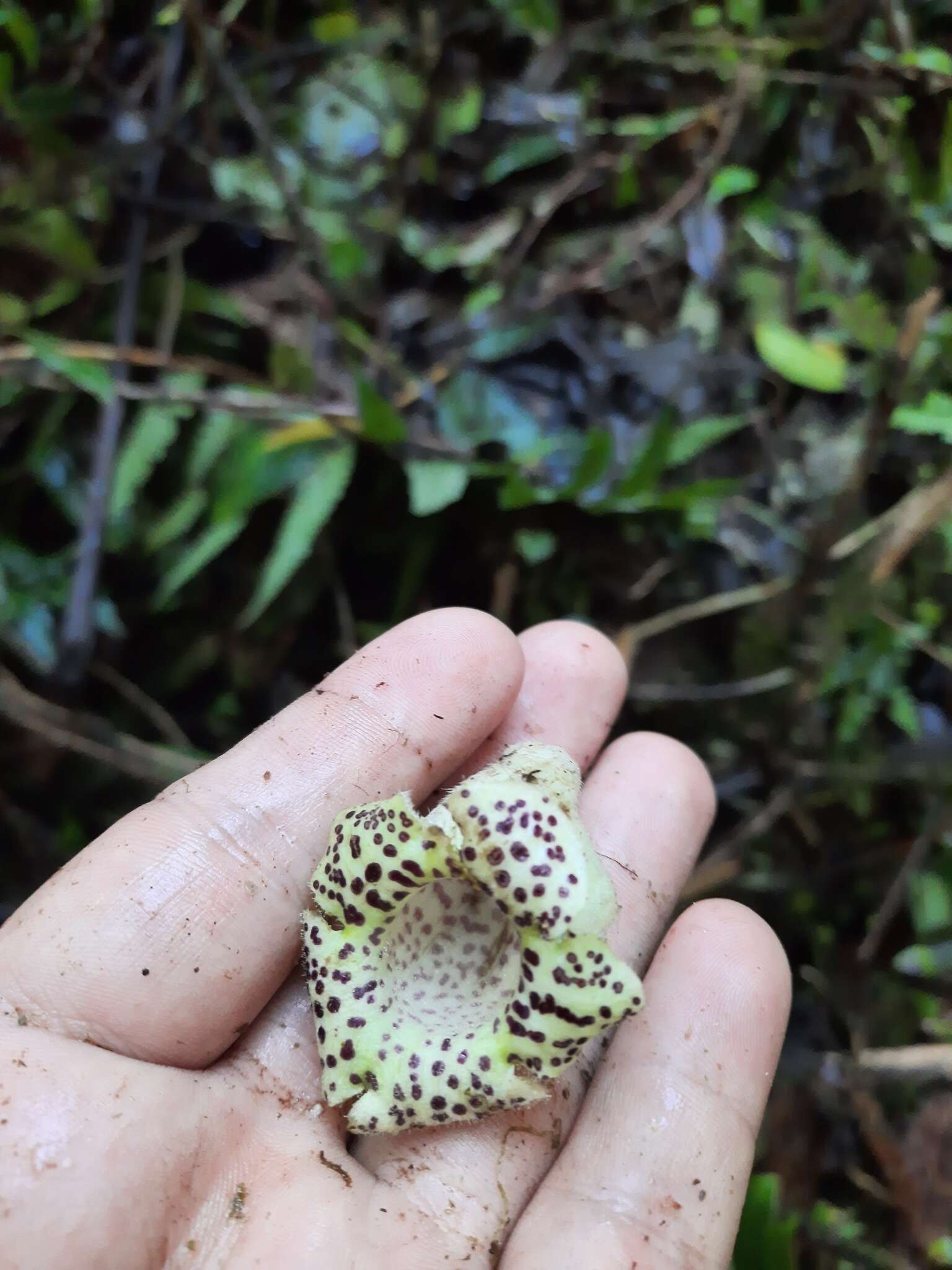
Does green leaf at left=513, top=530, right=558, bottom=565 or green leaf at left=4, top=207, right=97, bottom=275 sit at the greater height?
green leaf at left=4, top=207, right=97, bottom=275

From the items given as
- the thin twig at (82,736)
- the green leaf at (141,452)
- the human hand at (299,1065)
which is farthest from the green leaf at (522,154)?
the thin twig at (82,736)

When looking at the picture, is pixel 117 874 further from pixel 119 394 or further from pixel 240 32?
pixel 240 32

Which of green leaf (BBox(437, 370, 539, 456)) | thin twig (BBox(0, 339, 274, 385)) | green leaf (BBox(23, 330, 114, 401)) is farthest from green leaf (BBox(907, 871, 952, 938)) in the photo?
green leaf (BBox(23, 330, 114, 401))

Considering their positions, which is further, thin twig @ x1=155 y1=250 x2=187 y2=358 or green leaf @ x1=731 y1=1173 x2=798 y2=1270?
thin twig @ x1=155 y1=250 x2=187 y2=358

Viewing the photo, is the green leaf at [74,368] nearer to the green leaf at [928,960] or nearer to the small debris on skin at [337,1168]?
the small debris on skin at [337,1168]

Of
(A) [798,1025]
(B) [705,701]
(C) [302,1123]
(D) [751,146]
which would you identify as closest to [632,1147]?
(C) [302,1123]

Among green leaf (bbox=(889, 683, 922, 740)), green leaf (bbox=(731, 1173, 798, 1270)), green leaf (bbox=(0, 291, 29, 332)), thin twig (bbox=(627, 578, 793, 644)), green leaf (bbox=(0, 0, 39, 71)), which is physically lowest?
green leaf (bbox=(731, 1173, 798, 1270))

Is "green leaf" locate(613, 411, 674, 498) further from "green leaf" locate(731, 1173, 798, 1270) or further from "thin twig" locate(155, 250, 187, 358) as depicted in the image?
"green leaf" locate(731, 1173, 798, 1270)
